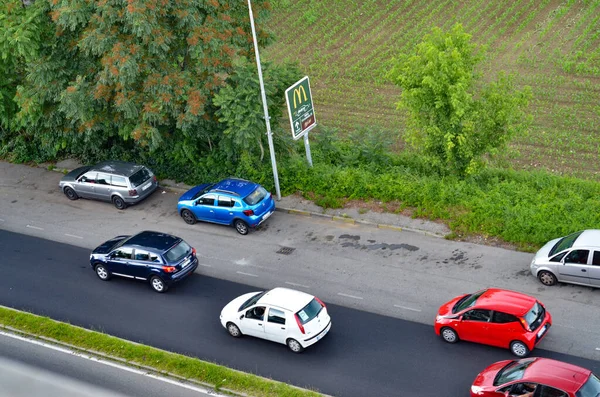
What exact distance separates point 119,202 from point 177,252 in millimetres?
6697

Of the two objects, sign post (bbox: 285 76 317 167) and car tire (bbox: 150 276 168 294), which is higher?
sign post (bbox: 285 76 317 167)

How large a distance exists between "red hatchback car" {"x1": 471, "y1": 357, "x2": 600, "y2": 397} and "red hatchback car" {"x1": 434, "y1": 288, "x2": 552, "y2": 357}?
139 cm

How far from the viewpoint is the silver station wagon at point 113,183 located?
2720cm

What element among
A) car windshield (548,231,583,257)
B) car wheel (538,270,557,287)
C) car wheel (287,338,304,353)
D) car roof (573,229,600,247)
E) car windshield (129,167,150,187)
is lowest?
car wheel (287,338,304,353)

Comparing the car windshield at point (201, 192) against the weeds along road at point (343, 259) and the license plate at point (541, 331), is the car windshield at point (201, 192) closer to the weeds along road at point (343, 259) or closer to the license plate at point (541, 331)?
the weeds along road at point (343, 259)

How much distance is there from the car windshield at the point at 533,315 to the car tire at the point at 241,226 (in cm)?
1077

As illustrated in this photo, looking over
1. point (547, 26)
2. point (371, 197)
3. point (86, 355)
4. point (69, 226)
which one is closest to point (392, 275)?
point (371, 197)

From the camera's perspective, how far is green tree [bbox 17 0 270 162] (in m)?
25.5

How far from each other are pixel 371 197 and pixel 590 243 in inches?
343

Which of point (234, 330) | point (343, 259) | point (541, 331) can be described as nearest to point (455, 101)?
point (343, 259)

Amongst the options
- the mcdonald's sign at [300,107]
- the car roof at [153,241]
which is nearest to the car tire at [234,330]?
the car roof at [153,241]

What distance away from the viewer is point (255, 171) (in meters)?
27.8

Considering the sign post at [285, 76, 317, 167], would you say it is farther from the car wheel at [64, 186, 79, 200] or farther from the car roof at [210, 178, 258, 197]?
the car wheel at [64, 186, 79, 200]

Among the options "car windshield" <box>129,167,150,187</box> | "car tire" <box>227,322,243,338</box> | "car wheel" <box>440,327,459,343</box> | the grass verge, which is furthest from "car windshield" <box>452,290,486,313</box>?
"car windshield" <box>129,167,150,187</box>
